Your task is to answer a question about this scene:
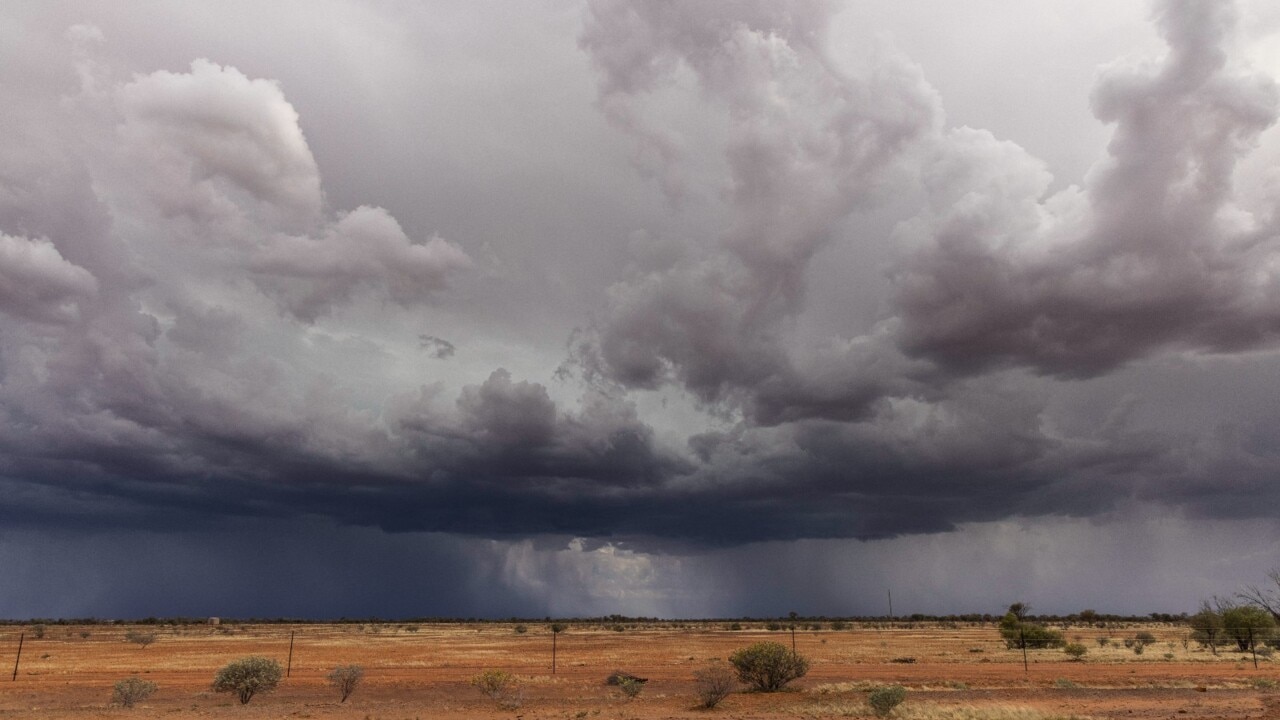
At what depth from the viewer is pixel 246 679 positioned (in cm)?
3675

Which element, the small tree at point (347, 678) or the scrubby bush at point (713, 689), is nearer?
the scrubby bush at point (713, 689)

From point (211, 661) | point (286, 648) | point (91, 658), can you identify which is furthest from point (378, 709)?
point (286, 648)

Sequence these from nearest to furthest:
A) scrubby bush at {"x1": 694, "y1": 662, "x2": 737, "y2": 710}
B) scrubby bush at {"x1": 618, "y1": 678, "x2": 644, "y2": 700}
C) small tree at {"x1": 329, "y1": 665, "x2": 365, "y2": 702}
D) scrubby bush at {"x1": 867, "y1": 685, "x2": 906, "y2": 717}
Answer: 1. scrubby bush at {"x1": 867, "y1": 685, "x2": 906, "y2": 717}
2. scrubby bush at {"x1": 694, "y1": 662, "x2": 737, "y2": 710}
3. scrubby bush at {"x1": 618, "y1": 678, "x2": 644, "y2": 700}
4. small tree at {"x1": 329, "y1": 665, "x2": 365, "y2": 702}

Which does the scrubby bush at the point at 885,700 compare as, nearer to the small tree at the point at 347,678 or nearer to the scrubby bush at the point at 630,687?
the scrubby bush at the point at 630,687

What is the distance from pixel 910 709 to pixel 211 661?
57.4 meters

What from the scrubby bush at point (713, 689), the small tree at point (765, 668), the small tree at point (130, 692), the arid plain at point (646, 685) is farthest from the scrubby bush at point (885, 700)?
the small tree at point (130, 692)

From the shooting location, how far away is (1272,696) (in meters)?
35.7

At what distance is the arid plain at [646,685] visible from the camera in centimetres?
3278

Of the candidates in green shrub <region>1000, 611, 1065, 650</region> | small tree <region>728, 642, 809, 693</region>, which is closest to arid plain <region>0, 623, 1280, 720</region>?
small tree <region>728, 642, 809, 693</region>

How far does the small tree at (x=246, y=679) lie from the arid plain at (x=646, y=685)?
775 mm

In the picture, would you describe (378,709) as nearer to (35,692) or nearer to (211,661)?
(35,692)

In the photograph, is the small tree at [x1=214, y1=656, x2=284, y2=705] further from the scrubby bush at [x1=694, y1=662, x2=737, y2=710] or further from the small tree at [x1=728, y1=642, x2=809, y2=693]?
the small tree at [x1=728, y1=642, x2=809, y2=693]

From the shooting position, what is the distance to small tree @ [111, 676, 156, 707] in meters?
34.3

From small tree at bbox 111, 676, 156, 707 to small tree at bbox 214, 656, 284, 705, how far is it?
2.93m
